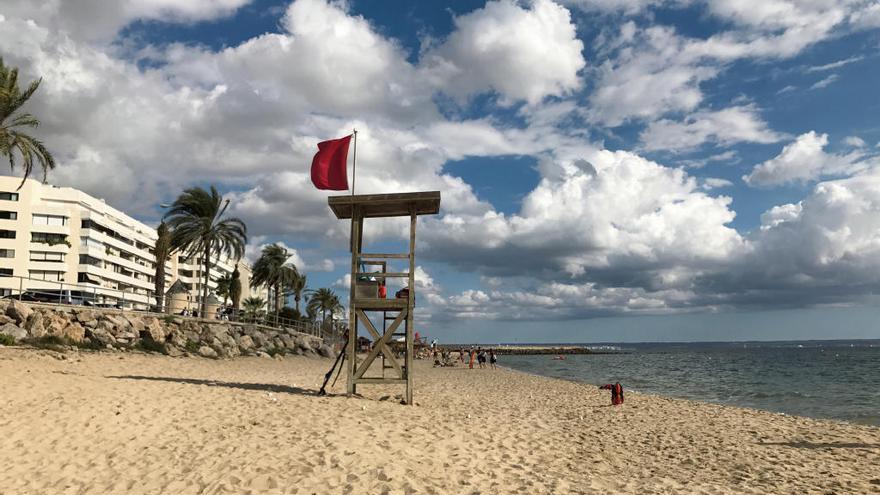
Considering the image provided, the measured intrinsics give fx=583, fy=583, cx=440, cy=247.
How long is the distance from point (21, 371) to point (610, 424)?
15.8 meters

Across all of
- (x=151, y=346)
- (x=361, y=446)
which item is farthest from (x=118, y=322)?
(x=361, y=446)

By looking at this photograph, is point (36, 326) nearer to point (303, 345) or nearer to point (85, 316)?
point (85, 316)

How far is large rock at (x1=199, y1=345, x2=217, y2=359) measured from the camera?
3088cm

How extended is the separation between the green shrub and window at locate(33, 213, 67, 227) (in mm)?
54820

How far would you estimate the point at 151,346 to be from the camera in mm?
27734

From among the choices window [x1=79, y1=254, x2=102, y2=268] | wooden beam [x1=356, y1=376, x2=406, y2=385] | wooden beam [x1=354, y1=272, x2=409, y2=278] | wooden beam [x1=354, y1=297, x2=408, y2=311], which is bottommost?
wooden beam [x1=356, y1=376, x2=406, y2=385]

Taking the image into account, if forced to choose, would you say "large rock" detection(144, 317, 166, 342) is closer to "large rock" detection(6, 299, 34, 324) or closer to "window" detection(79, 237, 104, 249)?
"large rock" detection(6, 299, 34, 324)

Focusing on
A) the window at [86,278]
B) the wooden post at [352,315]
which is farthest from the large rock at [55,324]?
the window at [86,278]

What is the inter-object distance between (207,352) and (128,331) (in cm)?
459

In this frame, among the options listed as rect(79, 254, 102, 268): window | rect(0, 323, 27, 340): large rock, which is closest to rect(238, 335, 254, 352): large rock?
rect(0, 323, 27, 340): large rock

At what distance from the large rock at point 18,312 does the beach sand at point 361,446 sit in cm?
670

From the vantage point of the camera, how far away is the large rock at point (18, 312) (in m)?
22.8

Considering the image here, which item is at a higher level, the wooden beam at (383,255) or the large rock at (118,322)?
the wooden beam at (383,255)

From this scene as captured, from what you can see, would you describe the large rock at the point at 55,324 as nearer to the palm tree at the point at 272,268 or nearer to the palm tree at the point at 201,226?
the palm tree at the point at 201,226
